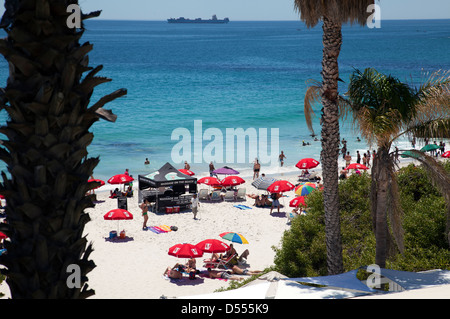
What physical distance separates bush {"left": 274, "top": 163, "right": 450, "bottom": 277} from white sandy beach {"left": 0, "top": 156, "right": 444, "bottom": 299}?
11.0ft

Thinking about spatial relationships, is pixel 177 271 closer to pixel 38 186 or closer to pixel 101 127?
pixel 38 186

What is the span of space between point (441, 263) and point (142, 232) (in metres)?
14.0

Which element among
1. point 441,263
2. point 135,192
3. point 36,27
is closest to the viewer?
point 36,27

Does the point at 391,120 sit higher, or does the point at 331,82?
the point at 331,82

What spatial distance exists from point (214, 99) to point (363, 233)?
68.0 meters

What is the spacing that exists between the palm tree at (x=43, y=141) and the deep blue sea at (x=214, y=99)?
412 mm

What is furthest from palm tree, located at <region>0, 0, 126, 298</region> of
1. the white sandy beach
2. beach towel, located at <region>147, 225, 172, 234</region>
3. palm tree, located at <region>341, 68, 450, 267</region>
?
beach towel, located at <region>147, 225, 172, 234</region>

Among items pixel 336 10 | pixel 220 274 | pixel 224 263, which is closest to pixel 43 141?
pixel 336 10

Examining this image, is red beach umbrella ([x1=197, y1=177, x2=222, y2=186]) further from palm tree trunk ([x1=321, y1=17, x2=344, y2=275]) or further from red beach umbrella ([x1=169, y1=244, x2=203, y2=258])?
palm tree trunk ([x1=321, y1=17, x2=344, y2=275])

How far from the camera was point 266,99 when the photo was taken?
81812 mm

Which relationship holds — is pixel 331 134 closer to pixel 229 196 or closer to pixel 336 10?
pixel 336 10

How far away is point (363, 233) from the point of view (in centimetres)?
1537
